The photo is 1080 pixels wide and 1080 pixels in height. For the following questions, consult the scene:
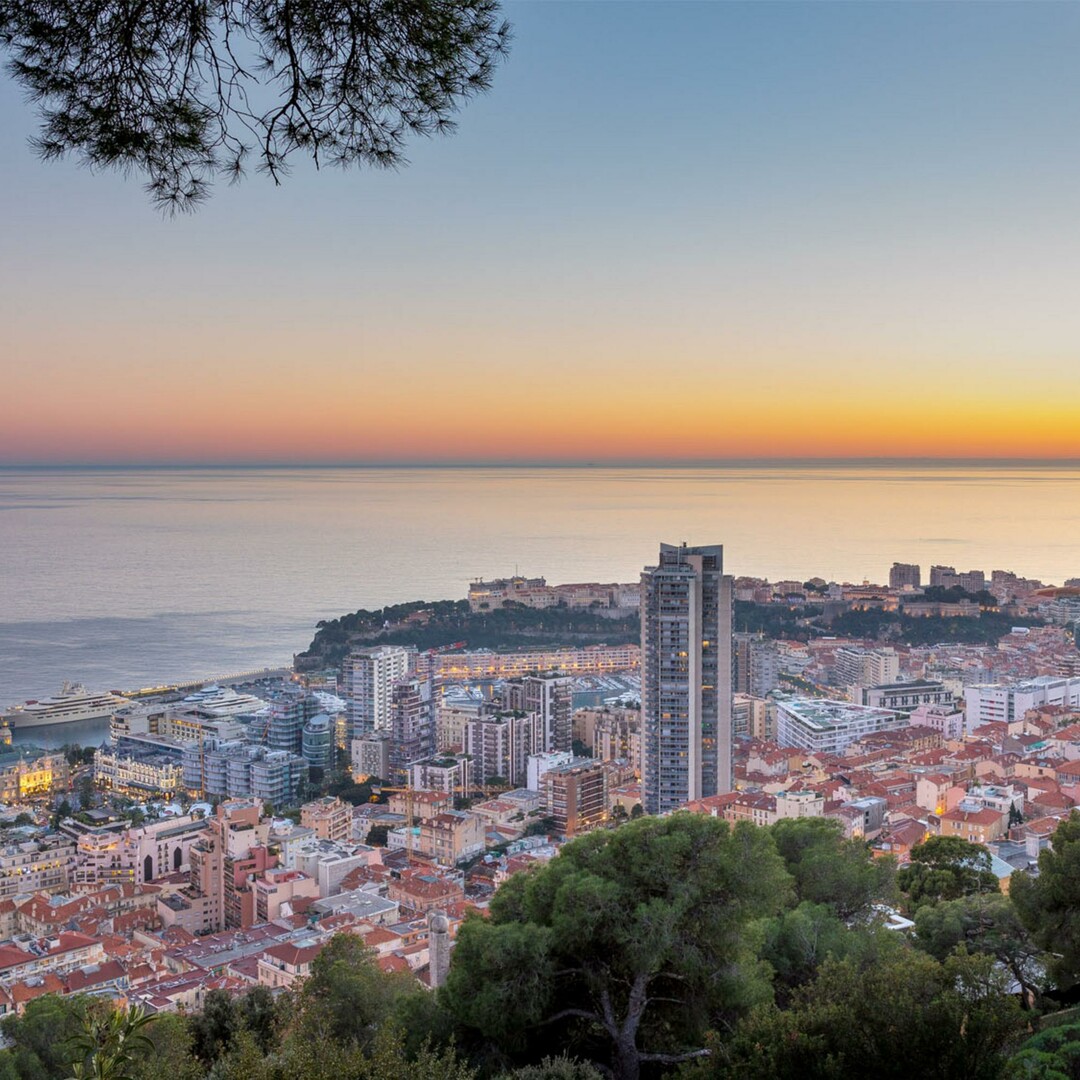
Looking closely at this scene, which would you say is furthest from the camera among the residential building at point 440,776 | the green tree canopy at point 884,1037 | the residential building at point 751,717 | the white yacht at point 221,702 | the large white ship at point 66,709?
the residential building at point 751,717

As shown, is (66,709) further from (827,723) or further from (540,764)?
(827,723)

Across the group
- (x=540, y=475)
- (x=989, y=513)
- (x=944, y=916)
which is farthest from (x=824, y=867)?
(x=540, y=475)

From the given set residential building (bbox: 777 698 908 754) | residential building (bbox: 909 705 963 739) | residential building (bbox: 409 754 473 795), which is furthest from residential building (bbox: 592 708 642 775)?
residential building (bbox: 909 705 963 739)

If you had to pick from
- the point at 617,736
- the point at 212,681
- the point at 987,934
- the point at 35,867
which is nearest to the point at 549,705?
the point at 617,736

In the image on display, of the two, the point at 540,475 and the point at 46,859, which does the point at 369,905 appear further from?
the point at 540,475

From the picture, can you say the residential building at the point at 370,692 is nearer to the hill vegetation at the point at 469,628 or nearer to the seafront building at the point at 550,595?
the hill vegetation at the point at 469,628

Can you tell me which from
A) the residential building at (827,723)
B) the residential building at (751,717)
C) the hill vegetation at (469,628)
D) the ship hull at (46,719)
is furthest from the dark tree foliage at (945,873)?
the hill vegetation at (469,628)
